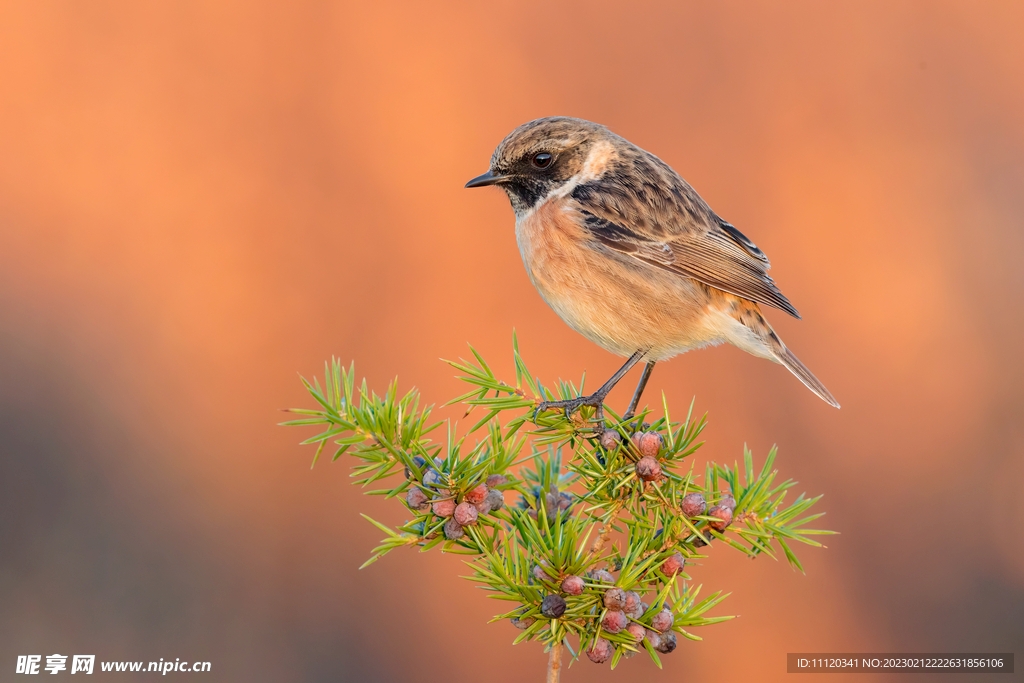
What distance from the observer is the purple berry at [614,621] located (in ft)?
5.47

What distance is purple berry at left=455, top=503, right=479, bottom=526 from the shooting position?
5.61 feet

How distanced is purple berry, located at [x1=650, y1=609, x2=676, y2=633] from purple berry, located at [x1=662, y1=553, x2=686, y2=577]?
13cm

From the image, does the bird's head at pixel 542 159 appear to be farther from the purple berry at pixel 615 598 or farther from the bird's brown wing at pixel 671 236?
the purple berry at pixel 615 598

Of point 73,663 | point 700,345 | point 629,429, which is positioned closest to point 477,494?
point 629,429

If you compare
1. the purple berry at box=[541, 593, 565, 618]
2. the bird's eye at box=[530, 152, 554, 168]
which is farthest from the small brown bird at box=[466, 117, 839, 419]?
the purple berry at box=[541, 593, 565, 618]

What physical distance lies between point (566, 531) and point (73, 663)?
4.57 meters

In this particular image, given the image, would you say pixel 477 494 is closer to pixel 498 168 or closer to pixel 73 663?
pixel 498 168

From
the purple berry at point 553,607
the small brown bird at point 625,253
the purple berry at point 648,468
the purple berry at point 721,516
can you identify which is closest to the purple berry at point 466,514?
the purple berry at point 553,607

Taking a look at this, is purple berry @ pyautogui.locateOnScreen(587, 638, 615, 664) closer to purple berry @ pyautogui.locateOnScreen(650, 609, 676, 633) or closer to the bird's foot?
purple berry @ pyautogui.locateOnScreen(650, 609, 676, 633)

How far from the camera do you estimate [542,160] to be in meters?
3.33

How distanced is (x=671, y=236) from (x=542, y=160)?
687 mm

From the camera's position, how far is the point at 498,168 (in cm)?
334

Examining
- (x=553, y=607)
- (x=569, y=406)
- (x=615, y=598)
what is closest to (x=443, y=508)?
(x=553, y=607)

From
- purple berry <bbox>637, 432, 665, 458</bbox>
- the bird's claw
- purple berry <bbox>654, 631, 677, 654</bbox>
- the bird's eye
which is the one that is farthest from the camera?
the bird's eye
